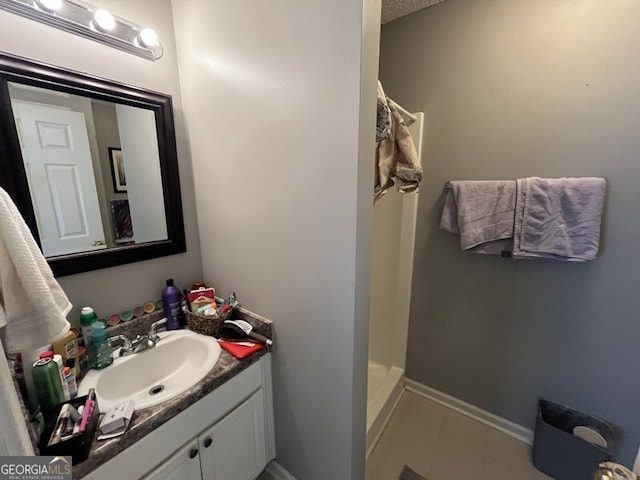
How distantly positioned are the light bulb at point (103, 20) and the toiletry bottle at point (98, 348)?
3.61 feet

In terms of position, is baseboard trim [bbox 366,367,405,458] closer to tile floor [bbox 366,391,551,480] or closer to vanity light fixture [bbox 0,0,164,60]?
tile floor [bbox 366,391,551,480]

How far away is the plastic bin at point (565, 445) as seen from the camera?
4.09 feet

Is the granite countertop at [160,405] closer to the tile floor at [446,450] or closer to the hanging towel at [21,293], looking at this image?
the hanging towel at [21,293]

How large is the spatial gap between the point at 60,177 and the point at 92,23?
575 millimetres

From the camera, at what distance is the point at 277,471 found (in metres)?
1.31

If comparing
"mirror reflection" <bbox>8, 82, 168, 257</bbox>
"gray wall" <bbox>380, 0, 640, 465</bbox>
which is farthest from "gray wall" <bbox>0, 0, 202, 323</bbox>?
"gray wall" <bbox>380, 0, 640, 465</bbox>

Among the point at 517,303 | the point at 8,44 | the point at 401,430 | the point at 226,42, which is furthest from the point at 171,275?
the point at 517,303

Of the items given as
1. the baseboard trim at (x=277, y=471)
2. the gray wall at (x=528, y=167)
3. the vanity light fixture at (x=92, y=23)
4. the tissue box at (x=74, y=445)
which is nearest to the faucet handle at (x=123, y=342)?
the tissue box at (x=74, y=445)

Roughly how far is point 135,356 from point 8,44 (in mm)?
1134

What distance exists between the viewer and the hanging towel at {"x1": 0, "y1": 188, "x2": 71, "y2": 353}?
1.86 ft

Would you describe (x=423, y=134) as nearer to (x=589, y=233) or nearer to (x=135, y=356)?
(x=589, y=233)

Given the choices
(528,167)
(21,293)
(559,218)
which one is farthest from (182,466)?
(528,167)

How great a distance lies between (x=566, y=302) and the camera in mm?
1340

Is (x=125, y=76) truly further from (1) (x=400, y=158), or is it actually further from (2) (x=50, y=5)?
(1) (x=400, y=158)
